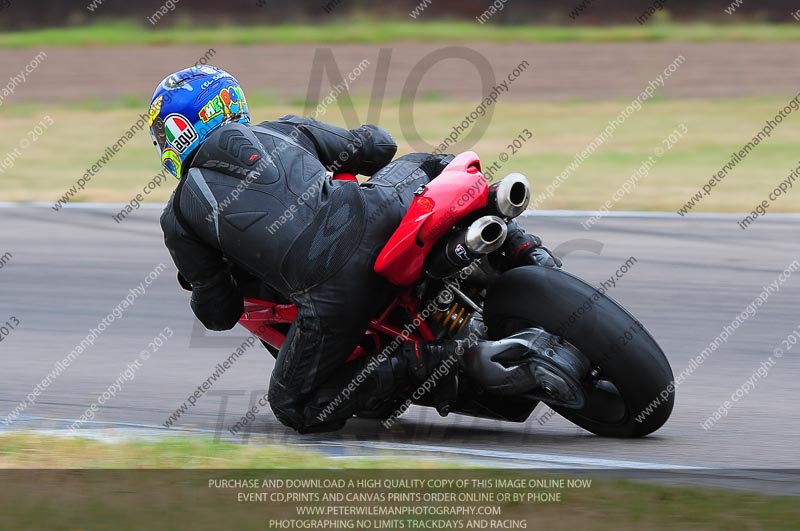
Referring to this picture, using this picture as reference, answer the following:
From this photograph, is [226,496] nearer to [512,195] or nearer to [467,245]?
[467,245]

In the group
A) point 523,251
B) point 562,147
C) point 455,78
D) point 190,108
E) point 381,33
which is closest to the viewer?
point 190,108

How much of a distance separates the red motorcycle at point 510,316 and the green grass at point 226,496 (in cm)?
42

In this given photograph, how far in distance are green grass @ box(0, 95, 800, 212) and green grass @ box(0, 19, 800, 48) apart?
5.34 meters

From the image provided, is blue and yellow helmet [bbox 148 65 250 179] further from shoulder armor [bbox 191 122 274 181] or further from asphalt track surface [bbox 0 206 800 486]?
asphalt track surface [bbox 0 206 800 486]

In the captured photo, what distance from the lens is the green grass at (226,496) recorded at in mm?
3717

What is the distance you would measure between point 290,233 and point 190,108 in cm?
61

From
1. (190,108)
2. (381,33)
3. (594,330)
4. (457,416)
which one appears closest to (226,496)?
(594,330)

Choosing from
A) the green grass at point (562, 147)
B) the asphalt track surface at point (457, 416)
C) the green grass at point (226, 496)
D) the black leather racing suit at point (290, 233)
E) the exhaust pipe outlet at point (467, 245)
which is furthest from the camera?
the green grass at point (562, 147)

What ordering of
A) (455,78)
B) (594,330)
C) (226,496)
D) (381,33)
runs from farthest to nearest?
1. (381,33)
2. (455,78)
3. (594,330)
4. (226,496)

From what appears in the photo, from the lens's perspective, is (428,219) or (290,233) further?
(290,233)

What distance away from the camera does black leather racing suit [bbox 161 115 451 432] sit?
15.2 ft

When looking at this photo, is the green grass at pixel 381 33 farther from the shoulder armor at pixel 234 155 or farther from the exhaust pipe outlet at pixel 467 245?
the exhaust pipe outlet at pixel 467 245

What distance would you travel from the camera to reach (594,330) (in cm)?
440

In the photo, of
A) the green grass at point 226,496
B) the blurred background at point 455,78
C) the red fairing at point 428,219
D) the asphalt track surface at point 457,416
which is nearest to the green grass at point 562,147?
the blurred background at point 455,78
